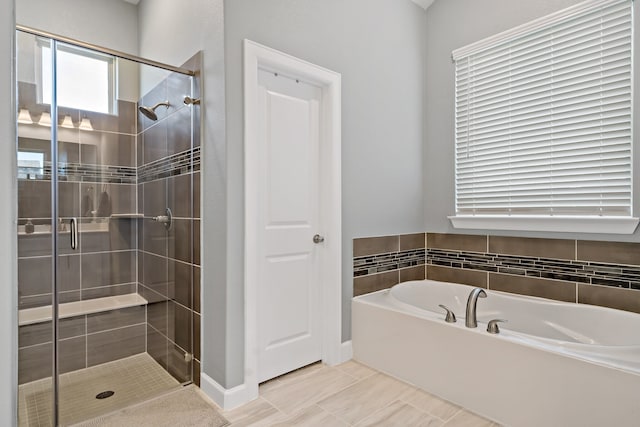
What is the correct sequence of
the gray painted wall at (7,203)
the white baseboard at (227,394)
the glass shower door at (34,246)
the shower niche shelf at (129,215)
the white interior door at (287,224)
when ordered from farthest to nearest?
the white interior door at (287,224) < the shower niche shelf at (129,215) < the white baseboard at (227,394) < the glass shower door at (34,246) < the gray painted wall at (7,203)

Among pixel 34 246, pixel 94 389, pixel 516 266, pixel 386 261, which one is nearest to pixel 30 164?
pixel 34 246

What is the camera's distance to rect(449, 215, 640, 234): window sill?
7.28ft

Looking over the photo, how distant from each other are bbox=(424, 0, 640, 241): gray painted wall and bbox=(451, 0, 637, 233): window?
0.29 ft

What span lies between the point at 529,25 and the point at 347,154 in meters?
1.59

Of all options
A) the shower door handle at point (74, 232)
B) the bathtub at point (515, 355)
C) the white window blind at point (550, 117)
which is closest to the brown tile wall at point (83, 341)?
the shower door handle at point (74, 232)

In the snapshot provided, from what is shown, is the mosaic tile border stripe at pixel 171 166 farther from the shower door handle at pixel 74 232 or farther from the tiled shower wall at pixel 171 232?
the shower door handle at pixel 74 232

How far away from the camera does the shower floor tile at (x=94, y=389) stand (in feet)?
5.85

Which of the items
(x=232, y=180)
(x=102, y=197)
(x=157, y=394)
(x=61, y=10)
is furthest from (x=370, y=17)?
(x=157, y=394)

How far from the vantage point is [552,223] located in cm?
249

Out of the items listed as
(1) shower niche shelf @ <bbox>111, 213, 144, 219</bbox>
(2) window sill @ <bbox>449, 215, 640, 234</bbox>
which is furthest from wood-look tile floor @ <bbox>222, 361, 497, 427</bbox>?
(2) window sill @ <bbox>449, 215, 640, 234</bbox>

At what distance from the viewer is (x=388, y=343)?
2.40 metres

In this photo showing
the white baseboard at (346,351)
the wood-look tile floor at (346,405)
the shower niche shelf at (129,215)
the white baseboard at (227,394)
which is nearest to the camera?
the wood-look tile floor at (346,405)

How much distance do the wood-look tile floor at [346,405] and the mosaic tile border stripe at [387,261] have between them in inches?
28.7

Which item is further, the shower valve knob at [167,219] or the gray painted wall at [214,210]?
the shower valve knob at [167,219]
